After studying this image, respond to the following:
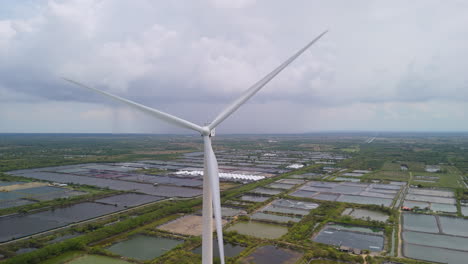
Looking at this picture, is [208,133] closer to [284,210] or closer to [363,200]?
[284,210]

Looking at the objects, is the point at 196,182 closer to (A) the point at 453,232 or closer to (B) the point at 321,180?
(B) the point at 321,180

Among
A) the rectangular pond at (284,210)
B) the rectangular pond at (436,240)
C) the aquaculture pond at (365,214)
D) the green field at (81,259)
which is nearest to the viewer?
the green field at (81,259)

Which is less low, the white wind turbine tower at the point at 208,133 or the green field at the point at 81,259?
the white wind turbine tower at the point at 208,133

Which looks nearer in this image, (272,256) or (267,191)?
(272,256)

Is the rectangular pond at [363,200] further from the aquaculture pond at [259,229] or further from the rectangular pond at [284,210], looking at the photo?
the aquaculture pond at [259,229]

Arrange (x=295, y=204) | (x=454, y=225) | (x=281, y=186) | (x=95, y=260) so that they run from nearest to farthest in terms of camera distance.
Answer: (x=95, y=260), (x=454, y=225), (x=295, y=204), (x=281, y=186)

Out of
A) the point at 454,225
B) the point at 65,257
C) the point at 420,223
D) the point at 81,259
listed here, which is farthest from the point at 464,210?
the point at 65,257

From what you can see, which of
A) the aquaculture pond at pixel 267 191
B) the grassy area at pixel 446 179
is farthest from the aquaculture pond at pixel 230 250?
the grassy area at pixel 446 179
